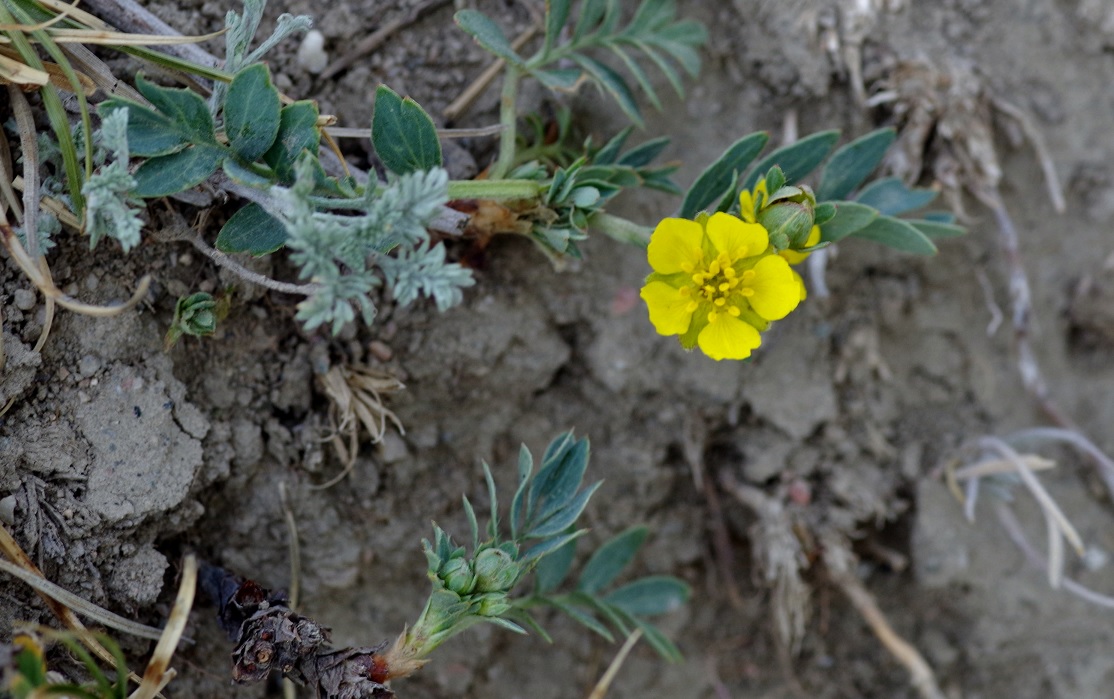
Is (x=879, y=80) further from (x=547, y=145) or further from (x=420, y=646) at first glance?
(x=420, y=646)

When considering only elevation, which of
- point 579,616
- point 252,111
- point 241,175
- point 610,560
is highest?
point 252,111

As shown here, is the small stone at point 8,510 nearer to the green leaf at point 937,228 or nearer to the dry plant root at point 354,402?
the dry plant root at point 354,402

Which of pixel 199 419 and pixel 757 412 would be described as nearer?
pixel 199 419

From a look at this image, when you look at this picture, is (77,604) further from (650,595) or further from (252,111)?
(650,595)

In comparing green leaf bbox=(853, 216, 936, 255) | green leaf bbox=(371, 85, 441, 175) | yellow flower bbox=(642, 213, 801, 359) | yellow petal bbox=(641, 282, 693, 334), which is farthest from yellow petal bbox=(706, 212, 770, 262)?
green leaf bbox=(371, 85, 441, 175)

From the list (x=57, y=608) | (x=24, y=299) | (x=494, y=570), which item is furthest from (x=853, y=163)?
(x=57, y=608)

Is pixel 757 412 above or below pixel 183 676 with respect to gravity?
above

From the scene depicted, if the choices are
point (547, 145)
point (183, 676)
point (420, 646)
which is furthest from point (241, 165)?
point (183, 676)
